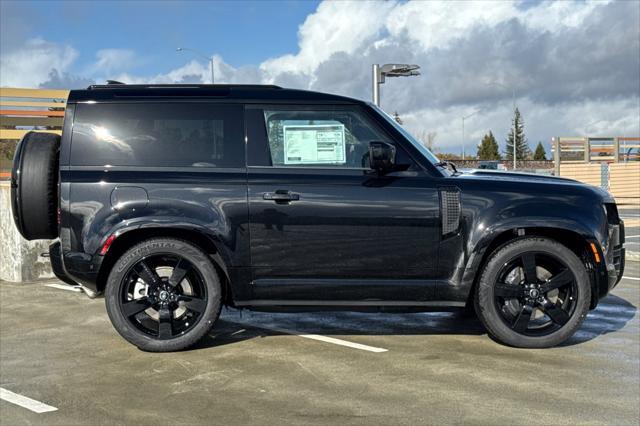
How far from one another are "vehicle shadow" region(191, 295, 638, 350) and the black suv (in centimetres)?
55

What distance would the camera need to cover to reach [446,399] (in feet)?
13.5

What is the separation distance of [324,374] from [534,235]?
2.03m

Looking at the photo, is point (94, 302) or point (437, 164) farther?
point (94, 302)

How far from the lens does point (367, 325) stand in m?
6.19

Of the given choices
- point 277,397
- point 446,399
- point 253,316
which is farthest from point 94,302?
→ point 446,399

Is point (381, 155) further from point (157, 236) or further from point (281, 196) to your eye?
point (157, 236)

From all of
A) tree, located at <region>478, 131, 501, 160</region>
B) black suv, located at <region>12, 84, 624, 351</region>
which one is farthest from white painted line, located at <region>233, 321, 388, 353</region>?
tree, located at <region>478, 131, 501, 160</region>

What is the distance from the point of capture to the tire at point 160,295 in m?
5.22

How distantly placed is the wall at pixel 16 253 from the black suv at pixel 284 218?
12.1 feet

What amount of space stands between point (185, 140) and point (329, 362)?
6.75 ft

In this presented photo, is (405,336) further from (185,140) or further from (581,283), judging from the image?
(185,140)

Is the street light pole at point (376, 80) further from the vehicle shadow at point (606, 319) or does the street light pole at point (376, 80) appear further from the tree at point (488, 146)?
the tree at point (488, 146)

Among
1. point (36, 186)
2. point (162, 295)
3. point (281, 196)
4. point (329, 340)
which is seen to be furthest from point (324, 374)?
point (36, 186)

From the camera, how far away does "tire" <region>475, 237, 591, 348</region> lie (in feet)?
17.3
